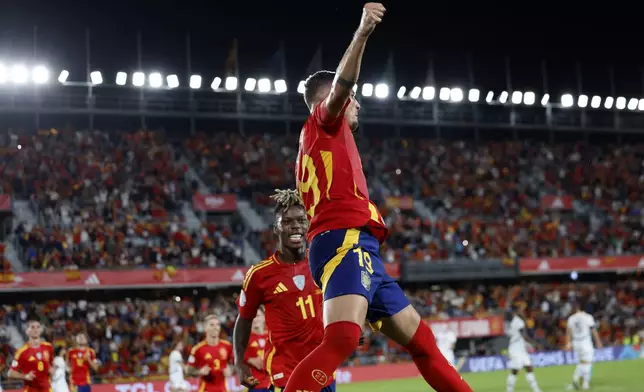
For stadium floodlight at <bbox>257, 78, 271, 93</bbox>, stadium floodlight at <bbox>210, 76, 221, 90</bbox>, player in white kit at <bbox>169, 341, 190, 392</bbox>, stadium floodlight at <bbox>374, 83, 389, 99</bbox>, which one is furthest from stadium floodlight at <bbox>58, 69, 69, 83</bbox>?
player in white kit at <bbox>169, 341, 190, 392</bbox>

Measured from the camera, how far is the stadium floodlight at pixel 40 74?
36103mm

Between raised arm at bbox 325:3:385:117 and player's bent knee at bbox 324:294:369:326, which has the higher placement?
raised arm at bbox 325:3:385:117

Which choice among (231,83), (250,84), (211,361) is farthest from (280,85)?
(211,361)

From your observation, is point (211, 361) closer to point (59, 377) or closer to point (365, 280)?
point (59, 377)

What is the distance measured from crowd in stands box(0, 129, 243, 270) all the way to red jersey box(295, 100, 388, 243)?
2493cm

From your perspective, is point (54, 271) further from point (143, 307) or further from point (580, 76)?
point (580, 76)

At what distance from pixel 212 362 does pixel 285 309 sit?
19.7 feet

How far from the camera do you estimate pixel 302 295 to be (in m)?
7.18

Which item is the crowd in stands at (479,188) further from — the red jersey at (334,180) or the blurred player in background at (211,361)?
the red jersey at (334,180)

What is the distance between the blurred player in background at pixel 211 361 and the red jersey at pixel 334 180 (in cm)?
769

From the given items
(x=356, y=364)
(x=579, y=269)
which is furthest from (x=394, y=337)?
(x=579, y=269)

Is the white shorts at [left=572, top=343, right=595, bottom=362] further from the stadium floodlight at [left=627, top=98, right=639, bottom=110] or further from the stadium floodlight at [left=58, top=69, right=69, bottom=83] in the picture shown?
the stadium floodlight at [left=627, top=98, right=639, bottom=110]

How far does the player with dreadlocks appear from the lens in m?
6.96

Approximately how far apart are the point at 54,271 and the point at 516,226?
69.9 ft
